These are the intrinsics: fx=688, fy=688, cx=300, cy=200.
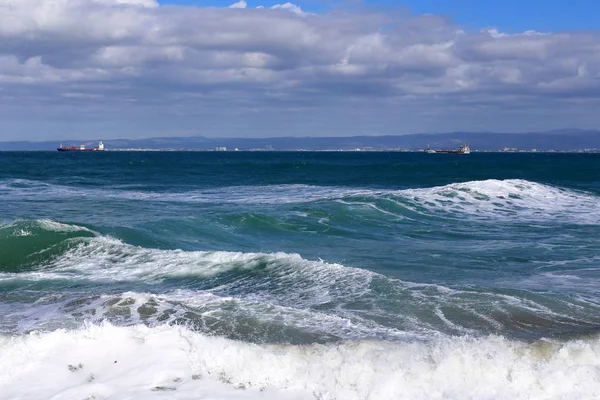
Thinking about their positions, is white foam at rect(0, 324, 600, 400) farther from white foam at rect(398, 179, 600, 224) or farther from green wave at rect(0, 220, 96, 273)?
white foam at rect(398, 179, 600, 224)

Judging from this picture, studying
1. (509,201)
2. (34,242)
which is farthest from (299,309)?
(509,201)

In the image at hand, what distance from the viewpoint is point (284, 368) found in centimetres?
757

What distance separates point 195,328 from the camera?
9.19 meters

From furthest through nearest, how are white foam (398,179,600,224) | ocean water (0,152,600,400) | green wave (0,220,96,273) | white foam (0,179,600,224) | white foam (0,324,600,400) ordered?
1. white foam (0,179,600,224)
2. white foam (398,179,600,224)
3. green wave (0,220,96,273)
4. ocean water (0,152,600,400)
5. white foam (0,324,600,400)

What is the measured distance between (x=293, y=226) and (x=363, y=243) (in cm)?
361

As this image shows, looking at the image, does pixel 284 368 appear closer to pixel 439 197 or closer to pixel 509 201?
pixel 439 197

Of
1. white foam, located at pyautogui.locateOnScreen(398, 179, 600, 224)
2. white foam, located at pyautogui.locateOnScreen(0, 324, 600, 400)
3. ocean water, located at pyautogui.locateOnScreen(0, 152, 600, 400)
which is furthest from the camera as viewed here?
white foam, located at pyautogui.locateOnScreen(398, 179, 600, 224)

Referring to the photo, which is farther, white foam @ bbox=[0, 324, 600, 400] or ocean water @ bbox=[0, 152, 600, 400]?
ocean water @ bbox=[0, 152, 600, 400]

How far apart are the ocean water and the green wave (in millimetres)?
52

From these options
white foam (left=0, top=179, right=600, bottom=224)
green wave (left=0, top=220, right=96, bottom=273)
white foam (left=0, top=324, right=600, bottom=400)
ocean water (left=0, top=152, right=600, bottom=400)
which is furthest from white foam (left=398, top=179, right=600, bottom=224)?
white foam (left=0, top=324, right=600, bottom=400)

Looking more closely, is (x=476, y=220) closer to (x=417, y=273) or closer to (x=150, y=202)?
(x=417, y=273)

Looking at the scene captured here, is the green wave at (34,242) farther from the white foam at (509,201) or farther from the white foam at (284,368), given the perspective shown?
the white foam at (509,201)

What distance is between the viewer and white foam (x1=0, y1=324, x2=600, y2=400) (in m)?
7.05

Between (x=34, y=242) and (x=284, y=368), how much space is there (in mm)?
11679
